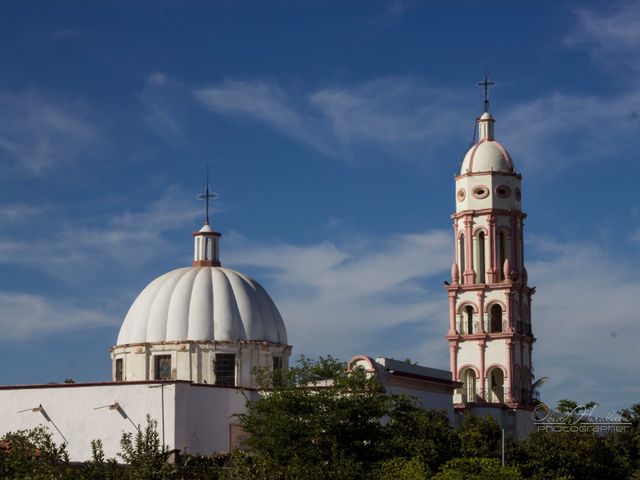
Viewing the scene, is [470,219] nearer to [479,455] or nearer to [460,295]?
[460,295]

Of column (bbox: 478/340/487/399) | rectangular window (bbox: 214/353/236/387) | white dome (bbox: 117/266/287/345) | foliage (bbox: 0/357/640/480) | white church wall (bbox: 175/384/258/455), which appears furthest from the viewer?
column (bbox: 478/340/487/399)

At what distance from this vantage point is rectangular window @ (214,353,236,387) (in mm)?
50938

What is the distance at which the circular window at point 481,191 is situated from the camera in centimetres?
6444

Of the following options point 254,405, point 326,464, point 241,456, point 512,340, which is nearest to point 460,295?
point 512,340

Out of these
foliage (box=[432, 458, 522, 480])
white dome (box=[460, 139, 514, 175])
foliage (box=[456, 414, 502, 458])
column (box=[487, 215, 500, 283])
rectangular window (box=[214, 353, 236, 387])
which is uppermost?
white dome (box=[460, 139, 514, 175])


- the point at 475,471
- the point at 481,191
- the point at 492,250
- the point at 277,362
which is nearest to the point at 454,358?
the point at 492,250

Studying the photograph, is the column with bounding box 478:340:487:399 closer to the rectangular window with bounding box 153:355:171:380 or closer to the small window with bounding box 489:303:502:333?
the small window with bounding box 489:303:502:333

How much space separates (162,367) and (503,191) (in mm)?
21495

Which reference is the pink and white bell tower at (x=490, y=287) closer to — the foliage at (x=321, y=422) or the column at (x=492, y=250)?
the column at (x=492, y=250)

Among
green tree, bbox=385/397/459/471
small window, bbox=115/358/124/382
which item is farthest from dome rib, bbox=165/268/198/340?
green tree, bbox=385/397/459/471

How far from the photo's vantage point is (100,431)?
4512 cm

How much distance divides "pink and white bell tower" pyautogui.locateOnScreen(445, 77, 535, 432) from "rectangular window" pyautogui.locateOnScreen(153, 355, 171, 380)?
669 inches

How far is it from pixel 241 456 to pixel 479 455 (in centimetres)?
1573

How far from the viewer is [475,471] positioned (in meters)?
40.1
